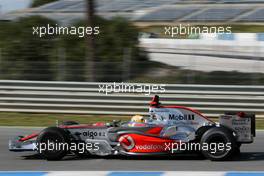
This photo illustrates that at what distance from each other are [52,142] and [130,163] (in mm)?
1199

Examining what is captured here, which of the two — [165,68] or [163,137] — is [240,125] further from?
[165,68]

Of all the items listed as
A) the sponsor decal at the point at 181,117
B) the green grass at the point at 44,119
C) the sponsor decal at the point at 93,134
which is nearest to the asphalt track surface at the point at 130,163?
the sponsor decal at the point at 93,134

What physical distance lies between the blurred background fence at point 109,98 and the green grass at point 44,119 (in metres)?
0.23

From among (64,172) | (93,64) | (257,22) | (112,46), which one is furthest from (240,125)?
(257,22)

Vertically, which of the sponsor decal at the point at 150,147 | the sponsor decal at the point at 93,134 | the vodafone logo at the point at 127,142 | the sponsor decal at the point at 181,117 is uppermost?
the sponsor decal at the point at 181,117

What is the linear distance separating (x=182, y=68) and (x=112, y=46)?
3.74 metres

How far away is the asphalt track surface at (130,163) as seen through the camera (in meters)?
8.52

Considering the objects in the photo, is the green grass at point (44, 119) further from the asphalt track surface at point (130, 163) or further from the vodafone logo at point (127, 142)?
the vodafone logo at point (127, 142)

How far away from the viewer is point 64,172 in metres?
8.25

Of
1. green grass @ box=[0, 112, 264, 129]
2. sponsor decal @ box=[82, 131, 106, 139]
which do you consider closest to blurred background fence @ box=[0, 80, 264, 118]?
green grass @ box=[0, 112, 264, 129]

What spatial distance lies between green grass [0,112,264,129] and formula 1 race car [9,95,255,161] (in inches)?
206

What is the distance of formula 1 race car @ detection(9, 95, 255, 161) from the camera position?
8.96 metres

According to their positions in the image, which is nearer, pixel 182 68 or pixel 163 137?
pixel 163 137

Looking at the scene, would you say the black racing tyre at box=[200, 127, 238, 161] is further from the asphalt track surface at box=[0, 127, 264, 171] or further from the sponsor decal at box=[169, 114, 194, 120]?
the sponsor decal at box=[169, 114, 194, 120]
